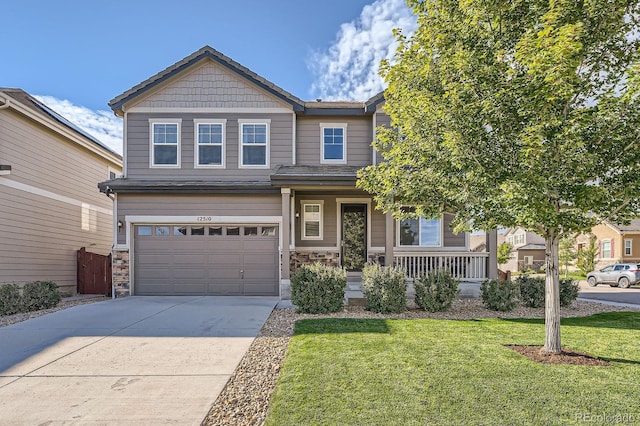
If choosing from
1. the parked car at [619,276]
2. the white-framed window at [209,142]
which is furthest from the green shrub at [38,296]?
the parked car at [619,276]

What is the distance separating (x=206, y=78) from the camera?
12117 mm

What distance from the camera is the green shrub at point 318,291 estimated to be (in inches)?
336

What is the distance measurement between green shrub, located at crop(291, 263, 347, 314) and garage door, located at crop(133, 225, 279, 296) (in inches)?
123

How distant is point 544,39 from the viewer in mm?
4324

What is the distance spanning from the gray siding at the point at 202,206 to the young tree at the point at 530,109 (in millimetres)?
6570

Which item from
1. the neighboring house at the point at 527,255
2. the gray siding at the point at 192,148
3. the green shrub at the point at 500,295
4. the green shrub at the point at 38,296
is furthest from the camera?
the neighboring house at the point at 527,255

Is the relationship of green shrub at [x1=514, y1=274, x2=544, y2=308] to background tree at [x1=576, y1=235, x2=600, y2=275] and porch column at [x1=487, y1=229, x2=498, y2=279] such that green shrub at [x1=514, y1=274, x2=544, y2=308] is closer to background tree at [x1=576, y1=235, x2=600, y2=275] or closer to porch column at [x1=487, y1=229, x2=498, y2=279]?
porch column at [x1=487, y1=229, x2=498, y2=279]

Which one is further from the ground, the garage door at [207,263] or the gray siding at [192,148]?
the gray siding at [192,148]

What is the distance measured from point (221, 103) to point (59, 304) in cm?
744

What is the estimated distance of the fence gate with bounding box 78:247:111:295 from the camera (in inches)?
518

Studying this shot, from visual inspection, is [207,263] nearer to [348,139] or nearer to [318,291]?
[318,291]

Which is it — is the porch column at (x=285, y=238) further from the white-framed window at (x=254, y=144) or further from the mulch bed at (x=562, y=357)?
the mulch bed at (x=562, y=357)

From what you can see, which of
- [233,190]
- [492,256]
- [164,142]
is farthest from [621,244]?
[164,142]

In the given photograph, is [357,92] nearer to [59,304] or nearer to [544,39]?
[544,39]
